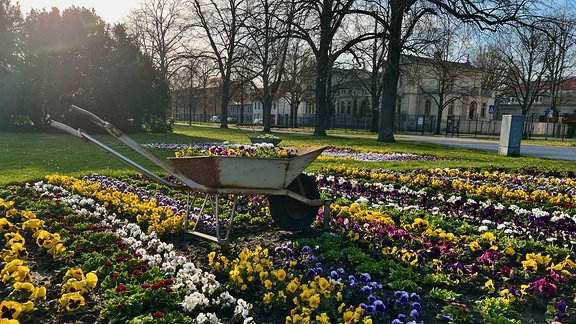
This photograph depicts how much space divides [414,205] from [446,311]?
3.30 metres

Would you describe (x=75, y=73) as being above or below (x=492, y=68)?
below

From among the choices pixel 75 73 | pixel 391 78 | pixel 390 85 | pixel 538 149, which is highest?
pixel 391 78

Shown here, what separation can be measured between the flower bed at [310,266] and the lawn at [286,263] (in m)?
0.01

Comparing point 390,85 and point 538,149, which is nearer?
point 538,149

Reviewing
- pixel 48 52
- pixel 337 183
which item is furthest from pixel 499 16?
pixel 48 52

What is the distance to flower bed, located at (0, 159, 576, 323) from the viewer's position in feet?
8.96

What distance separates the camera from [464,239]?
4.11m

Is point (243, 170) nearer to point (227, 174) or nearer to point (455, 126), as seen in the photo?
point (227, 174)

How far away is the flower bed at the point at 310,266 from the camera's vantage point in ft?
8.96

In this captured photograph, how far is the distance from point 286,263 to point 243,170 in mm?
926

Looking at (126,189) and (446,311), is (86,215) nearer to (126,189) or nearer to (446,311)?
(126,189)

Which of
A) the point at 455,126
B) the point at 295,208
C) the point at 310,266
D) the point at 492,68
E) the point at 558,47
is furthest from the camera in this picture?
the point at 455,126

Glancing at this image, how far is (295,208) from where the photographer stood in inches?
183

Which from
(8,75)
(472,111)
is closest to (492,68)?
(472,111)
